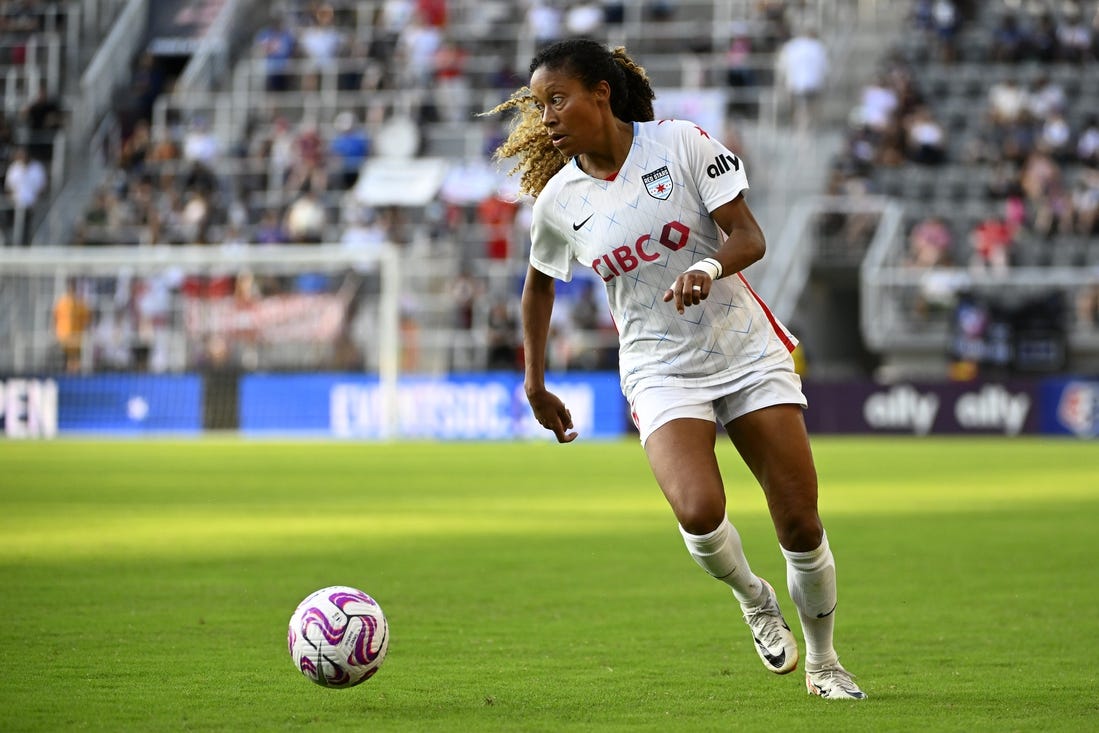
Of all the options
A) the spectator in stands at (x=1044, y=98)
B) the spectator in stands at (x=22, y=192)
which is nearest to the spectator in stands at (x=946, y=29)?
the spectator in stands at (x=1044, y=98)

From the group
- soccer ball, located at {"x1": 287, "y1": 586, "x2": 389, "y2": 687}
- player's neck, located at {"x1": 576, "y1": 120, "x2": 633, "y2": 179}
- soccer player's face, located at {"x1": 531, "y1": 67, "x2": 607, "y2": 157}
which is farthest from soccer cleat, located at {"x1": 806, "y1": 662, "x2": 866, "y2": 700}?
soccer player's face, located at {"x1": 531, "y1": 67, "x2": 607, "y2": 157}

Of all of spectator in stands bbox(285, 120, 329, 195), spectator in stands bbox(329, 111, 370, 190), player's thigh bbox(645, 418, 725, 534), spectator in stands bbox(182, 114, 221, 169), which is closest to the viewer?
player's thigh bbox(645, 418, 725, 534)

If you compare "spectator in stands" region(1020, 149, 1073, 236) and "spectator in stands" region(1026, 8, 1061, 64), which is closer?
"spectator in stands" region(1020, 149, 1073, 236)

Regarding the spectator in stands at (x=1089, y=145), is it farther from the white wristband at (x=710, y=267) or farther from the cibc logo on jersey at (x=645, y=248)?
the white wristband at (x=710, y=267)

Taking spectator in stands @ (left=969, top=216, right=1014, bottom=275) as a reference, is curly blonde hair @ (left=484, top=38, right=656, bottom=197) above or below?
above

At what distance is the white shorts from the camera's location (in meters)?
6.71

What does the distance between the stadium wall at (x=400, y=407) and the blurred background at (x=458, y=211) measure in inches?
1.9

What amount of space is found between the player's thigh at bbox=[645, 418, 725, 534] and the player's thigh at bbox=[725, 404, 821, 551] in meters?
0.15

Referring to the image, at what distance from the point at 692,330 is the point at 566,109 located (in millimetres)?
952

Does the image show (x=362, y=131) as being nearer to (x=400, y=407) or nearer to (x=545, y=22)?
(x=545, y=22)

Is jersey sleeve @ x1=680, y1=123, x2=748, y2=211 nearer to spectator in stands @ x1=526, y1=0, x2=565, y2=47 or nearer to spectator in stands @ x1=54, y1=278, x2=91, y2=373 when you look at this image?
spectator in stands @ x1=54, y1=278, x2=91, y2=373

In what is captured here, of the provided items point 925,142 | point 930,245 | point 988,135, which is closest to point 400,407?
point 930,245

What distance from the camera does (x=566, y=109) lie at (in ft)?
22.1

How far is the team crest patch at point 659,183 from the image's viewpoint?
676 cm
